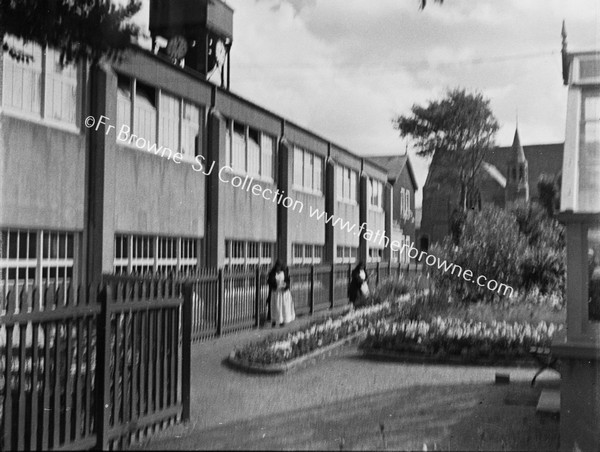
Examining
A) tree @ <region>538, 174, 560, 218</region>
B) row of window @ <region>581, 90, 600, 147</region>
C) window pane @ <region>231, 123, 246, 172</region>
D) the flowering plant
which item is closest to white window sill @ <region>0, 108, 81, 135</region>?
window pane @ <region>231, 123, 246, 172</region>

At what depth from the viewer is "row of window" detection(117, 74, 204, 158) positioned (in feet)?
6.81

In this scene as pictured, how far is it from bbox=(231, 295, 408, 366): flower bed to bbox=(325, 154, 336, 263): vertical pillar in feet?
1.74

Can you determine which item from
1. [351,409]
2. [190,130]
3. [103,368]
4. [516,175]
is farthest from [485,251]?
[103,368]

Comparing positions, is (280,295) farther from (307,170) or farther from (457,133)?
(457,133)

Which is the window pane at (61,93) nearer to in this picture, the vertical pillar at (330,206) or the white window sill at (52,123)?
the white window sill at (52,123)

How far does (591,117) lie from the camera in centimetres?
257

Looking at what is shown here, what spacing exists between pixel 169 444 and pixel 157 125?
1.11 meters

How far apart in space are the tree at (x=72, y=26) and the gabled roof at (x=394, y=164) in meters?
1.02

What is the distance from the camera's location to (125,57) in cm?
210

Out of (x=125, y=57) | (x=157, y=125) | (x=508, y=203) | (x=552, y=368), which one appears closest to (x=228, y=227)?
(x=157, y=125)

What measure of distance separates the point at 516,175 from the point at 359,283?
33.5 inches

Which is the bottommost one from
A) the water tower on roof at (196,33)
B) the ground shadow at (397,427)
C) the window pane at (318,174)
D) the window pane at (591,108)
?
the ground shadow at (397,427)

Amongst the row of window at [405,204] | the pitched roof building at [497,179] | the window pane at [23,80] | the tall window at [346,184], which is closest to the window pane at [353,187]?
the tall window at [346,184]

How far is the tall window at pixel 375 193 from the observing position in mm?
2303
